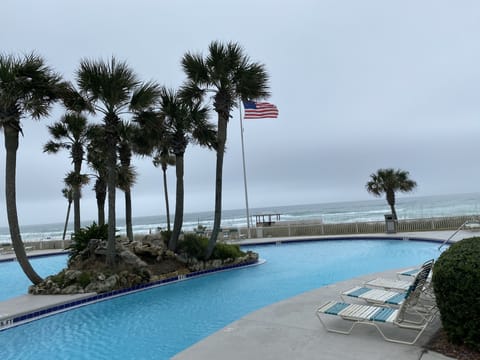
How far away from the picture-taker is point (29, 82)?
7.68 meters

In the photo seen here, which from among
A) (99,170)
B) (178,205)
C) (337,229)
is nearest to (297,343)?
(178,205)

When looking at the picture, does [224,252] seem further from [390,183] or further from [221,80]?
[390,183]

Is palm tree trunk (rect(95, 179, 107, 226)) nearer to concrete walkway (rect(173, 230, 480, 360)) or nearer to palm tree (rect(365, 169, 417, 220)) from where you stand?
concrete walkway (rect(173, 230, 480, 360))

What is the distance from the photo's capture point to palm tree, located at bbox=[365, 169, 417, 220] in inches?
803

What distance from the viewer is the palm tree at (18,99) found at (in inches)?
295

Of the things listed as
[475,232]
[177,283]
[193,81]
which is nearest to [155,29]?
[193,81]

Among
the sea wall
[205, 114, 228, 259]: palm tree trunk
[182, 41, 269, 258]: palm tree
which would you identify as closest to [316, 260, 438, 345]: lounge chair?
[205, 114, 228, 259]: palm tree trunk

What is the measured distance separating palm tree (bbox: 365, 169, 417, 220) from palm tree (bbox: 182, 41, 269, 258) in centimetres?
1268

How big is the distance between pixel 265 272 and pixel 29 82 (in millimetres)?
7917

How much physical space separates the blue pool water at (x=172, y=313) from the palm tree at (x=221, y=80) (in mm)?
2679

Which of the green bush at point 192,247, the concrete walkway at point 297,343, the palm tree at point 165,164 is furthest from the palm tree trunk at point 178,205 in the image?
the concrete walkway at point 297,343

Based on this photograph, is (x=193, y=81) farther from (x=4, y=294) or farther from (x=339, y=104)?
(x=339, y=104)

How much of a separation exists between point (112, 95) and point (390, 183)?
1703 cm

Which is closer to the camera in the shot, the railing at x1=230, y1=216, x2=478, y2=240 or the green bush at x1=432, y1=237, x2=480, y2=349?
the green bush at x1=432, y1=237, x2=480, y2=349
